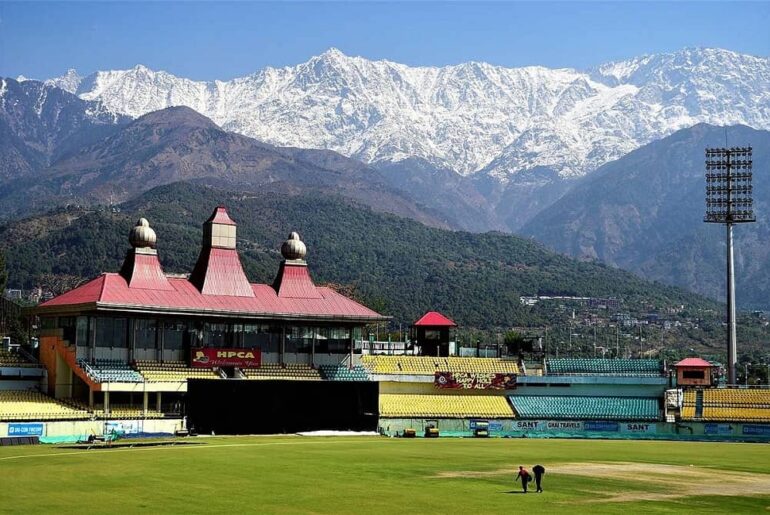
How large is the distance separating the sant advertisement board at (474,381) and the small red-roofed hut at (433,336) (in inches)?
343

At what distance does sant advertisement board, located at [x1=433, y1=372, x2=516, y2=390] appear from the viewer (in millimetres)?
114000

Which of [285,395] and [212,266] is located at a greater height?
[212,266]

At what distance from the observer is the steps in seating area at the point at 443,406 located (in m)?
105

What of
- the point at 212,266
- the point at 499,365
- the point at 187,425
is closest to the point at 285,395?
the point at 187,425

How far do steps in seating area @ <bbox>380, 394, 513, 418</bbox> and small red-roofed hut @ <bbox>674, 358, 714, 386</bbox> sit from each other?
1718cm

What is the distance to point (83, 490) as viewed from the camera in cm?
5216

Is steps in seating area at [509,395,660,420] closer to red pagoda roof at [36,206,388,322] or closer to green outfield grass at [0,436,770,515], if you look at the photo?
red pagoda roof at [36,206,388,322]

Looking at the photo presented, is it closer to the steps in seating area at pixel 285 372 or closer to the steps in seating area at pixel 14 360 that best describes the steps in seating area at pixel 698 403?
the steps in seating area at pixel 285 372

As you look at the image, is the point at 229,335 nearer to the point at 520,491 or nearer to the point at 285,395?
the point at 285,395

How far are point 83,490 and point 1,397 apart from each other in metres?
40.3

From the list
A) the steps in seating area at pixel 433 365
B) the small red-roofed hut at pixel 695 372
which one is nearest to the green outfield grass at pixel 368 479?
the small red-roofed hut at pixel 695 372

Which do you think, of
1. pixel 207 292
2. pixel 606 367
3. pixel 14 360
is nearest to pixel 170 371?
pixel 207 292

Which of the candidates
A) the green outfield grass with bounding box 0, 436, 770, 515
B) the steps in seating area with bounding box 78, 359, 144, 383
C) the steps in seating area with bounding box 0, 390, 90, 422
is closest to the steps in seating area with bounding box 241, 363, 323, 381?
the steps in seating area with bounding box 78, 359, 144, 383

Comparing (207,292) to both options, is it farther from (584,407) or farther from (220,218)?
(584,407)
